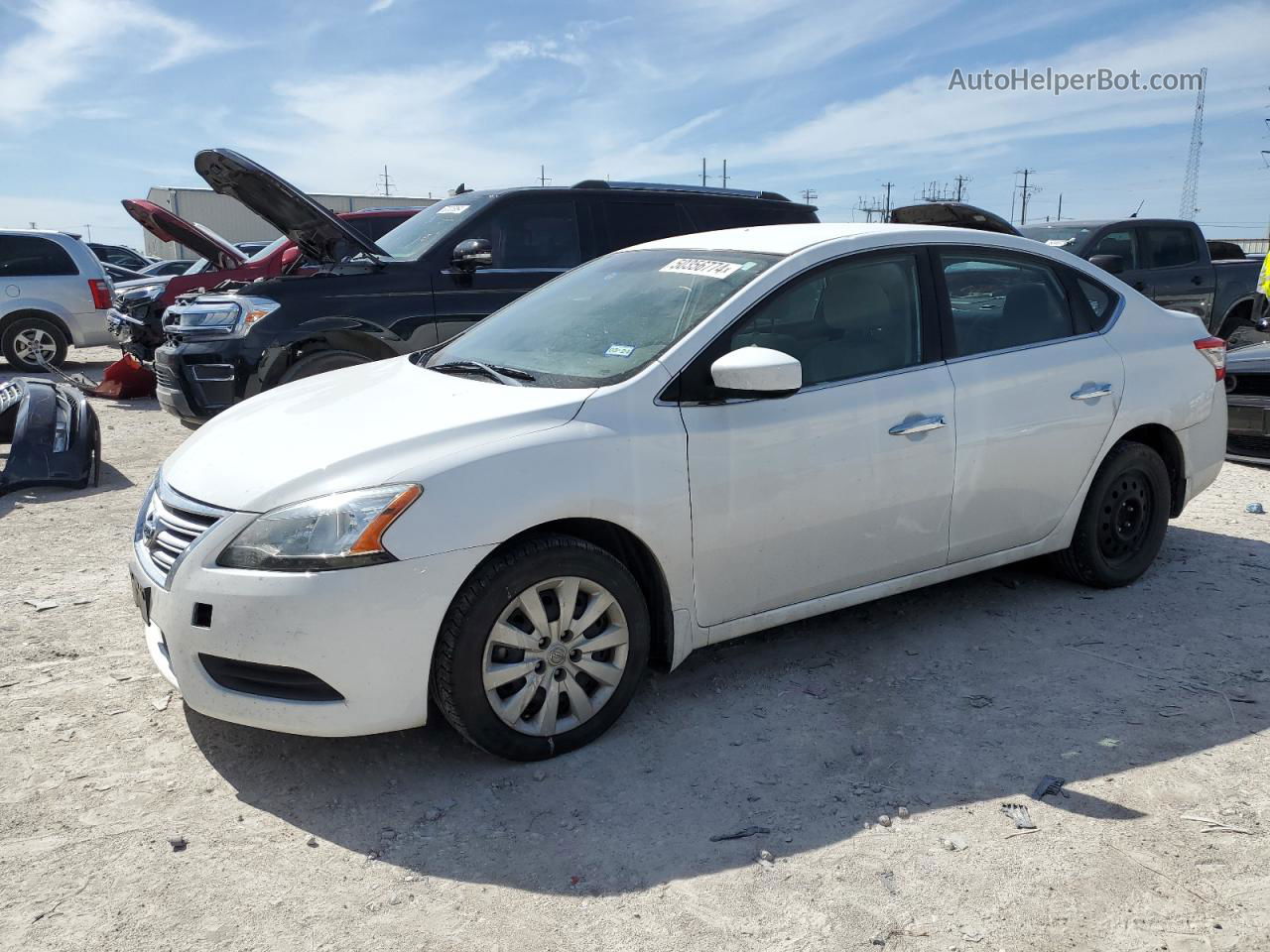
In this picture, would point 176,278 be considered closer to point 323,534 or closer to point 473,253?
point 473,253

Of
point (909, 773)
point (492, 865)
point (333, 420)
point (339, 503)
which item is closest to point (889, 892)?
point (909, 773)

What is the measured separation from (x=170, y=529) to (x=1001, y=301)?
3.32 meters

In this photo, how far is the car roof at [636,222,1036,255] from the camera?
4016 mm

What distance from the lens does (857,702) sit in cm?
381

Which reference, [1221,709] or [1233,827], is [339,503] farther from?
[1221,709]

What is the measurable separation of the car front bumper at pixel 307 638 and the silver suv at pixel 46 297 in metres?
12.0

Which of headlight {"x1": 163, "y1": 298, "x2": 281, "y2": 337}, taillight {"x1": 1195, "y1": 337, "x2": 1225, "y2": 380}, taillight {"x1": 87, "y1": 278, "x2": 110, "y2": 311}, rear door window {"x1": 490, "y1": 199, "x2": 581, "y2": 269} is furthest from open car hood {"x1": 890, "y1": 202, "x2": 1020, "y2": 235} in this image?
taillight {"x1": 87, "y1": 278, "x2": 110, "y2": 311}

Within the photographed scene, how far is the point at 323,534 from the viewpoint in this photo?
2.97 metres

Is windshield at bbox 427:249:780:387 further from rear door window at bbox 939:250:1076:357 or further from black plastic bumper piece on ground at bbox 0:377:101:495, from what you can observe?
black plastic bumper piece on ground at bbox 0:377:101:495

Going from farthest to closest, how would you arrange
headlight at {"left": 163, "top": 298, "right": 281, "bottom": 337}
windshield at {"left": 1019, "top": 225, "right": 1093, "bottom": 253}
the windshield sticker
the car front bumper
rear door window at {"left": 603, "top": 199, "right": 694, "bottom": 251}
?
windshield at {"left": 1019, "top": 225, "right": 1093, "bottom": 253}, rear door window at {"left": 603, "top": 199, "right": 694, "bottom": 251}, headlight at {"left": 163, "top": 298, "right": 281, "bottom": 337}, the windshield sticker, the car front bumper

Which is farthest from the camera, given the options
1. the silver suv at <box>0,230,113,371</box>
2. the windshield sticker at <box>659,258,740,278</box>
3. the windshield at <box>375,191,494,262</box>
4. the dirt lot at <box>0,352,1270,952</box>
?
the silver suv at <box>0,230,113,371</box>

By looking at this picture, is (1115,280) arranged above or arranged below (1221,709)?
above

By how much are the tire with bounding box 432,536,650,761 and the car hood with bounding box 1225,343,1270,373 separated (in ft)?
19.0

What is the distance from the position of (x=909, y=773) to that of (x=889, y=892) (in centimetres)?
64
